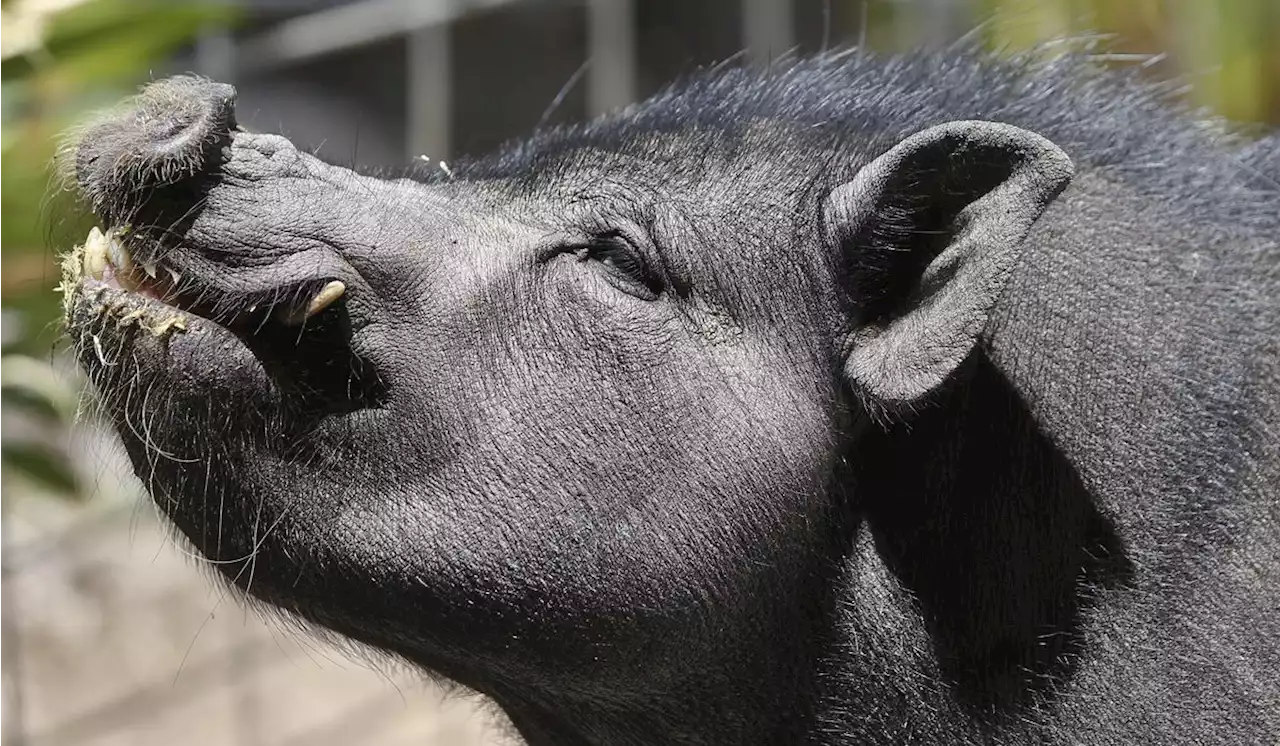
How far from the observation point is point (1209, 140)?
2445mm

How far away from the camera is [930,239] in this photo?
2037 millimetres

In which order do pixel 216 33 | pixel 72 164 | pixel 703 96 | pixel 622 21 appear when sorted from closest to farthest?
pixel 72 164, pixel 703 96, pixel 216 33, pixel 622 21

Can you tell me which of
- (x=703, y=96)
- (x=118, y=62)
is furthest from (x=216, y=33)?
(x=703, y=96)

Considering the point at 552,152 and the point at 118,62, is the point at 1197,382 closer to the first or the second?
the point at 552,152

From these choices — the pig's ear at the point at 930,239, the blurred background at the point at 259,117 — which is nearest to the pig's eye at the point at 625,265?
the pig's ear at the point at 930,239

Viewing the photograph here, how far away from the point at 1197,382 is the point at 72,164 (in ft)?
5.17

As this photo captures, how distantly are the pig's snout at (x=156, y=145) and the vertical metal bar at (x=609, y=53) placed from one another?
206 inches

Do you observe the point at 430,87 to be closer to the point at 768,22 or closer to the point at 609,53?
the point at 609,53

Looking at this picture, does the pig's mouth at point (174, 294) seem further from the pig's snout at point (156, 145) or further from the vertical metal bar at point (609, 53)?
the vertical metal bar at point (609, 53)

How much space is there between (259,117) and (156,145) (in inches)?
189

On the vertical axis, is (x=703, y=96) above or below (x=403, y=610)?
above

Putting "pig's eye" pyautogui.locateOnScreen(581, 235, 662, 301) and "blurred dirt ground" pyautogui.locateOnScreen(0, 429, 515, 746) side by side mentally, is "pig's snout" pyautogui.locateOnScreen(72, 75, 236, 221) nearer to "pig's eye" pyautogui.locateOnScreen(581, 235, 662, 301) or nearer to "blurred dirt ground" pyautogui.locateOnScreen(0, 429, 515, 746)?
"pig's eye" pyautogui.locateOnScreen(581, 235, 662, 301)

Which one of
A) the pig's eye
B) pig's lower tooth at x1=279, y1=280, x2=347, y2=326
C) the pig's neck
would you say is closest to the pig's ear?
the pig's neck

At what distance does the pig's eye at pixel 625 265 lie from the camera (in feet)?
6.64
